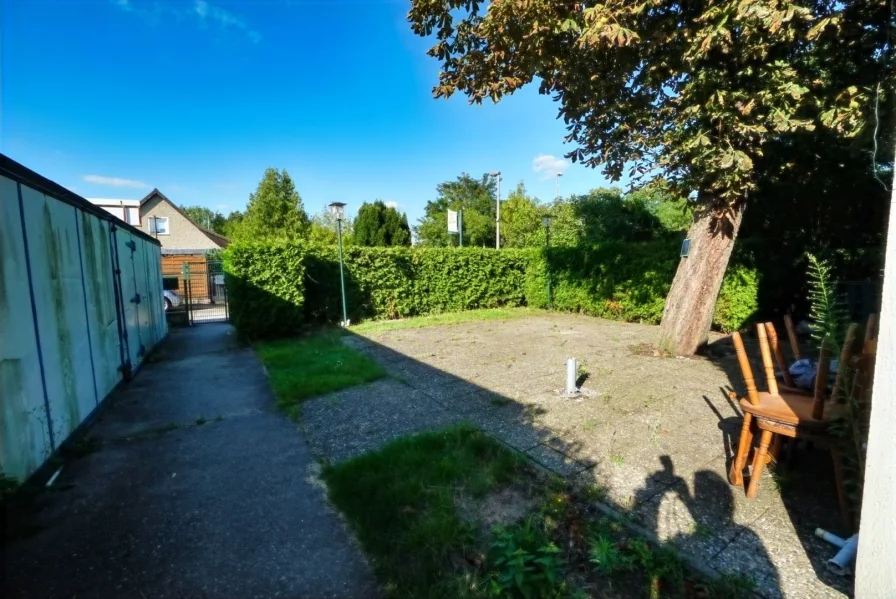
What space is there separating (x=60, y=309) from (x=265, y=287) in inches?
203

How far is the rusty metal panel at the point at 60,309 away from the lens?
321 centimetres

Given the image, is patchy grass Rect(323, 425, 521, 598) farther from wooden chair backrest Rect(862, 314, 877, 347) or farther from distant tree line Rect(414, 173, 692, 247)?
distant tree line Rect(414, 173, 692, 247)

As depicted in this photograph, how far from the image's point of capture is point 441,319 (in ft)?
36.9

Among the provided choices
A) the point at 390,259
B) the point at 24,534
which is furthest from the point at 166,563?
the point at 390,259

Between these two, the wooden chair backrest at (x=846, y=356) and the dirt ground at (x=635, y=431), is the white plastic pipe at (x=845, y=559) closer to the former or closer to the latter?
the dirt ground at (x=635, y=431)

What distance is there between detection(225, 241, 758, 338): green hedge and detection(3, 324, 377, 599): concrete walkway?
4572 millimetres

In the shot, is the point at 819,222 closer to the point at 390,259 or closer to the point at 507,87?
the point at 507,87

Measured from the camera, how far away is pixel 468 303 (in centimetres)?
1298

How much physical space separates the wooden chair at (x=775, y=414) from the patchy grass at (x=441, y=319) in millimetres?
7959

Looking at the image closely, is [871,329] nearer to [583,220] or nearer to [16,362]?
[16,362]

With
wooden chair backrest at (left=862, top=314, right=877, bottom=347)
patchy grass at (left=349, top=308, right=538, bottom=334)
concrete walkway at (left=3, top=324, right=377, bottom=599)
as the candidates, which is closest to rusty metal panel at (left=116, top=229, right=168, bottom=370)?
concrete walkway at (left=3, top=324, right=377, bottom=599)

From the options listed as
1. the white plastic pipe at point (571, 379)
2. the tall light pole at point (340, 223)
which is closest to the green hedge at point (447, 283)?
the tall light pole at point (340, 223)

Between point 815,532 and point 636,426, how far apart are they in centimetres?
160

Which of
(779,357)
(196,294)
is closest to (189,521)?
(779,357)
